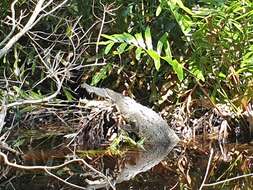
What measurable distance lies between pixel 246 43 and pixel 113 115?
3.35 ft

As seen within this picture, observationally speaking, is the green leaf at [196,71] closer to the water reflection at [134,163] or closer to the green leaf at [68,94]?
the water reflection at [134,163]

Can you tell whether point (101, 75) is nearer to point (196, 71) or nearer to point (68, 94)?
point (68, 94)

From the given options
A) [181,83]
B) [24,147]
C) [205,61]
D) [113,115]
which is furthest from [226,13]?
[24,147]

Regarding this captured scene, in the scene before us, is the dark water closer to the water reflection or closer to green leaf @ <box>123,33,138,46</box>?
the water reflection

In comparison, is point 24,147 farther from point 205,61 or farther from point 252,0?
point 252,0

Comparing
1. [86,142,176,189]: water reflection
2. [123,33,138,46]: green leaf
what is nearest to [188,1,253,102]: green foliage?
[123,33,138,46]: green leaf

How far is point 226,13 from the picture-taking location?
3926 millimetres

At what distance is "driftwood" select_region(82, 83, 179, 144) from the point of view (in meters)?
4.52

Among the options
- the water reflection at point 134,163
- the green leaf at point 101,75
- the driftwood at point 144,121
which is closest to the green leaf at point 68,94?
the green leaf at point 101,75

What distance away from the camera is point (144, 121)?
456cm

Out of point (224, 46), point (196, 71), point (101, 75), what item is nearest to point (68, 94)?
point (101, 75)

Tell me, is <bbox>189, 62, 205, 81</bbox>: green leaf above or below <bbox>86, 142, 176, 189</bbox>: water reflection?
above

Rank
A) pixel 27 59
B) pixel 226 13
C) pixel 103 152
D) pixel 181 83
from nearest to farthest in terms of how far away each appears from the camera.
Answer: pixel 226 13 → pixel 103 152 → pixel 181 83 → pixel 27 59

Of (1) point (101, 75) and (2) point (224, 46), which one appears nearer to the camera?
(2) point (224, 46)
